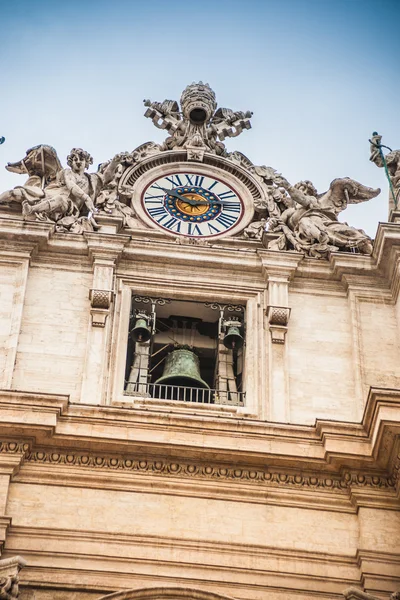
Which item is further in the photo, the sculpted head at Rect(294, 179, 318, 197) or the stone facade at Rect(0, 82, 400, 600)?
the sculpted head at Rect(294, 179, 318, 197)

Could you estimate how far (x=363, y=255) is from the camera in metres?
19.6

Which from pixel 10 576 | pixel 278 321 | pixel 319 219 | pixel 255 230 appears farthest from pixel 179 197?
pixel 10 576

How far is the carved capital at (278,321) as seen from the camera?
18531mm

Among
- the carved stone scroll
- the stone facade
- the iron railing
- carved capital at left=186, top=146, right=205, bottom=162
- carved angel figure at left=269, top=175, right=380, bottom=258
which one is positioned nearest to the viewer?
the carved stone scroll

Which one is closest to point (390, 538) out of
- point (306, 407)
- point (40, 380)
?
point (306, 407)

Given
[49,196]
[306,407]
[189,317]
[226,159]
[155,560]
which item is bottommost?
[155,560]

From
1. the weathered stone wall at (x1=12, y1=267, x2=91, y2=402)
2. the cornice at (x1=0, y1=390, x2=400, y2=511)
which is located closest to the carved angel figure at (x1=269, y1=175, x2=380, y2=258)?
the weathered stone wall at (x1=12, y1=267, x2=91, y2=402)

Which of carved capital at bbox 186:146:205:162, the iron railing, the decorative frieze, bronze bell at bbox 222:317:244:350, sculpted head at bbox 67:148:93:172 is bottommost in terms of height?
the decorative frieze

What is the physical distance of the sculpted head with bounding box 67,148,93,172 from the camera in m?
20.6

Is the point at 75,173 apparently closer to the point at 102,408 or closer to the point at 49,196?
the point at 49,196

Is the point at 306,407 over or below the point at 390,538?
over

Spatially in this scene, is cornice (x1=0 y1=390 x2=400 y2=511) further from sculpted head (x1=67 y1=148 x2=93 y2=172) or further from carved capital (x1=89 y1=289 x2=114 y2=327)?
sculpted head (x1=67 y1=148 x2=93 y2=172)

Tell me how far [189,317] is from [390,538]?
468 centimetres

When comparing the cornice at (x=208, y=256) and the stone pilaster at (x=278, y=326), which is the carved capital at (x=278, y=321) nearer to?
the stone pilaster at (x=278, y=326)
